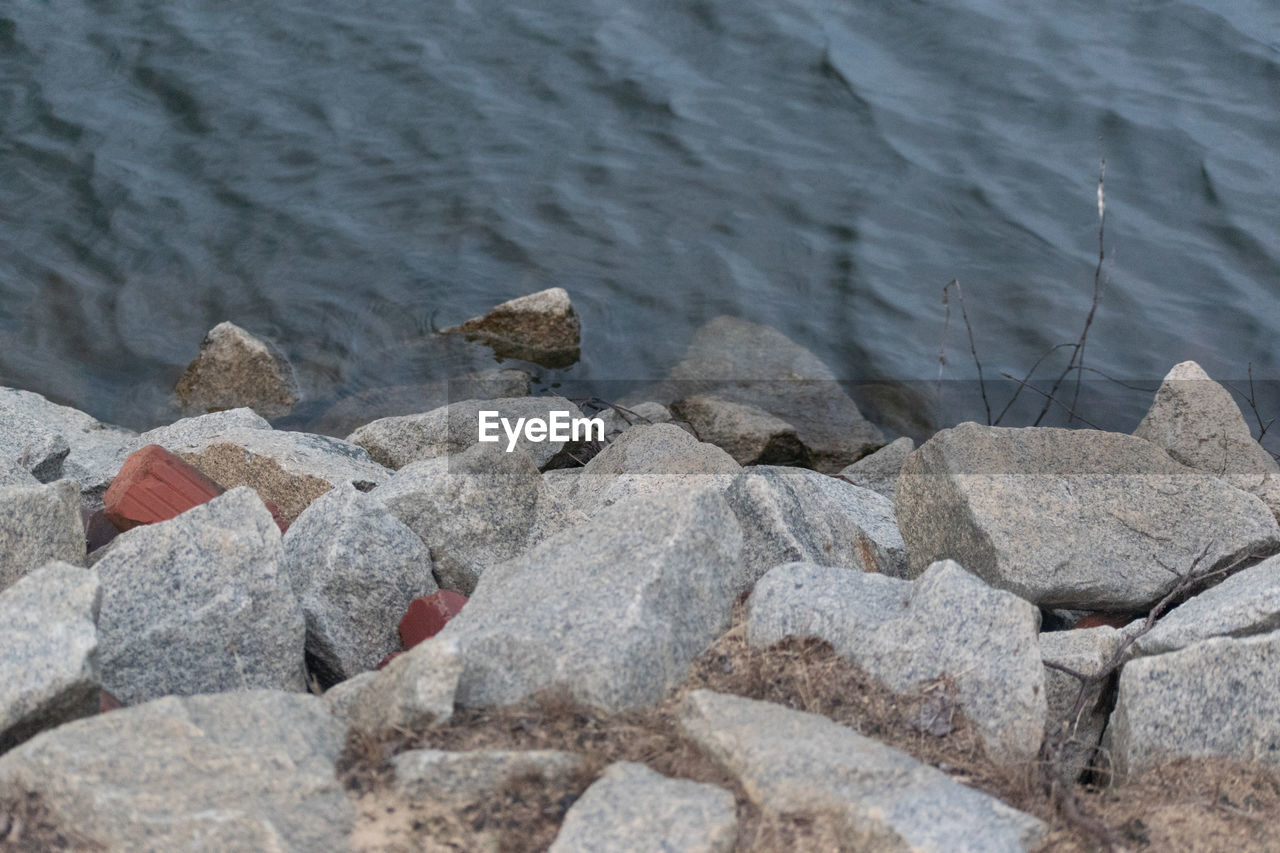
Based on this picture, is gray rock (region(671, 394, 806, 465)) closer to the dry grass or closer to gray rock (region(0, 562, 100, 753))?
the dry grass

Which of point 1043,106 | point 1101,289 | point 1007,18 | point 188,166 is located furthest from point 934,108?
point 188,166

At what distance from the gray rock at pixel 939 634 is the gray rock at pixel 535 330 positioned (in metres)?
4.62

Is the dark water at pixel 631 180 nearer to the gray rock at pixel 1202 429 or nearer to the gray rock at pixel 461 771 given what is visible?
the gray rock at pixel 1202 429

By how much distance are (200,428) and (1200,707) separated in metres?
4.36

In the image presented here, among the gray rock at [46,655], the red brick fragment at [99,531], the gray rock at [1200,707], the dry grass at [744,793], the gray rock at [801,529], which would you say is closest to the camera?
the dry grass at [744,793]

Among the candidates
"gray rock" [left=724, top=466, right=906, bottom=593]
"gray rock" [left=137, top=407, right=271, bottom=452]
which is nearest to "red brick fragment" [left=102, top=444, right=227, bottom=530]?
"gray rock" [left=137, top=407, right=271, bottom=452]

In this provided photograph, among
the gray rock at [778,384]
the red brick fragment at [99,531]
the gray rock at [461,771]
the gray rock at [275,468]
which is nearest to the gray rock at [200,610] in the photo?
the red brick fragment at [99,531]

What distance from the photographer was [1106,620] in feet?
12.5

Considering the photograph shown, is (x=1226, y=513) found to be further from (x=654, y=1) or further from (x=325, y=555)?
→ (x=654, y=1)

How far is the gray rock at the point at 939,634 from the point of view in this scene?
8.04 ft

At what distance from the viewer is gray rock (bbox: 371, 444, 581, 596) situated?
3.68 m

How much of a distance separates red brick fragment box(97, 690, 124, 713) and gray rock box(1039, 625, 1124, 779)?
210 centimetres

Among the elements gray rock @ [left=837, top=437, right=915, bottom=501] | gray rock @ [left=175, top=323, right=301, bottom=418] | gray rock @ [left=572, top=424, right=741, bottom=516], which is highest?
gray rock @ [left=572, top=424, right=741, bottom=516]

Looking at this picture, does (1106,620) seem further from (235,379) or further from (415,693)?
(235,379)
